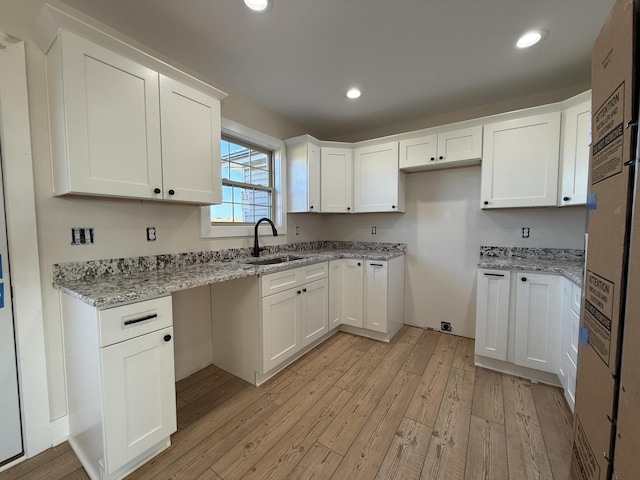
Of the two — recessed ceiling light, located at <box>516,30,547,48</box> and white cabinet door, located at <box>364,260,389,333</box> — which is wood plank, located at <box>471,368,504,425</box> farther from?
recessed ceiling light, located at <box>516,30,547,48</box>

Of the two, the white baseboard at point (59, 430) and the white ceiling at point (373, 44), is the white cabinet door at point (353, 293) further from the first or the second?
the white baseboard at point (59, 430)

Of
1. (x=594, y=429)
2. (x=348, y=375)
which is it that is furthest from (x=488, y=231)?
(x=594, y=429)

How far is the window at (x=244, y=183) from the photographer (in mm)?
2512

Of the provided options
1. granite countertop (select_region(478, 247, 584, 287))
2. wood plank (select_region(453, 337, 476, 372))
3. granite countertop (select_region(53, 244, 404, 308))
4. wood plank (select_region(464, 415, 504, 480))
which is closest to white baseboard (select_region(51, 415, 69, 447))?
granite countertop (select_region(53, 244, 404, 308))

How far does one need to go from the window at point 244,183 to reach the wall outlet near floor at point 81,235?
35.9 inches

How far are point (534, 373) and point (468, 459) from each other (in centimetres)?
120

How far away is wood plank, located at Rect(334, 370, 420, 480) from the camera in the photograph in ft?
4.38

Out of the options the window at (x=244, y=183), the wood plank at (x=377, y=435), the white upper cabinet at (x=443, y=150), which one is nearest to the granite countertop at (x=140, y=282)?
the window at (x=244, y=183)

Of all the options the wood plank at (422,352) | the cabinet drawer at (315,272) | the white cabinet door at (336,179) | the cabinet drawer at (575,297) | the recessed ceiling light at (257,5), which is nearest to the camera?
the recessed ceiling light at (257,5)

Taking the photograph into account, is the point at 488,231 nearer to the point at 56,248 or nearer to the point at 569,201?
the point at 569,201

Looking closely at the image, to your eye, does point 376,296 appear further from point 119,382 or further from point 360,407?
point 119,382

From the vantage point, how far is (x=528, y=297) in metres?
2.08

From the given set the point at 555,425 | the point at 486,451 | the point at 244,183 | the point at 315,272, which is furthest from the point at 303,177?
the point at 555,425

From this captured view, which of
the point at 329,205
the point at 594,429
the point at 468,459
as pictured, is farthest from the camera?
the point at 329,205
